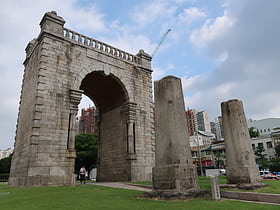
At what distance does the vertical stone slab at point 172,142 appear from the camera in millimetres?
7523

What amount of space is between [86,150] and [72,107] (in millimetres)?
31810

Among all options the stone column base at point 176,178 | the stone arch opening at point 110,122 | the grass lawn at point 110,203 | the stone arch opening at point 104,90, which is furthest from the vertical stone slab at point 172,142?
the stone arch opening at point 104,90

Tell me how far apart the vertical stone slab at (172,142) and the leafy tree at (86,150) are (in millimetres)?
38218

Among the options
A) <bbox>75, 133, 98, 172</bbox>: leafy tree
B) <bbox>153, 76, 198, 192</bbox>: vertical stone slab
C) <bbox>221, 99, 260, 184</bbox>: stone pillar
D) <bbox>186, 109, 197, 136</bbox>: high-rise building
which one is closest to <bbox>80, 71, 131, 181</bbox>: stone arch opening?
<bbox>221, 99, 260, 184</bbox>: stone pillar

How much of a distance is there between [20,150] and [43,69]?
19.4ft

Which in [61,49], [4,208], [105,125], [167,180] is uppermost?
[61,49]

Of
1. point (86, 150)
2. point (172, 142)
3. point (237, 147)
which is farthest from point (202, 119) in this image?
point (172, 142)

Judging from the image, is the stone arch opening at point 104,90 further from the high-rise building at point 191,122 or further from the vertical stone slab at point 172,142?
the high-rise building at point 191,122

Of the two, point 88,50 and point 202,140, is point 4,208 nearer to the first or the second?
point 88,50

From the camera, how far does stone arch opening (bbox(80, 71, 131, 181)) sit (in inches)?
751

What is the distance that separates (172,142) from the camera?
25.8ft

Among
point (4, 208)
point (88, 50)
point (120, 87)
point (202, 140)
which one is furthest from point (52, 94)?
point (202, 140)

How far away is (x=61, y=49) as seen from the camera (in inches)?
659

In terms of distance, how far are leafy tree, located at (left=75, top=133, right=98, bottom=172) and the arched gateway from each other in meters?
23.9
